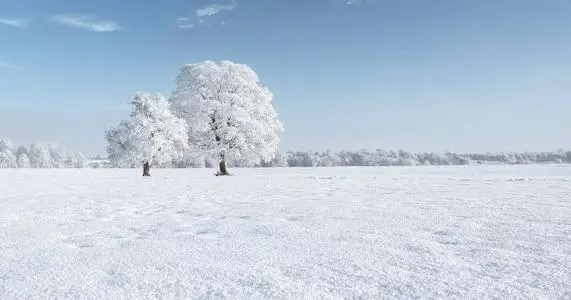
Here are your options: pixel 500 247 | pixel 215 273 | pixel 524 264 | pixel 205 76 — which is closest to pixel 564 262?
pixel 524 264

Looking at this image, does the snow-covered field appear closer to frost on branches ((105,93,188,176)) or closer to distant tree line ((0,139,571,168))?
frost on branches ((105,93,188,176))

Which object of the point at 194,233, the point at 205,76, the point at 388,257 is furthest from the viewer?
the point at 205,76

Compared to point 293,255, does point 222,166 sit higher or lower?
higher

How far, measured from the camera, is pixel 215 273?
14.0 ft

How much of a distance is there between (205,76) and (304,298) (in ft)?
109

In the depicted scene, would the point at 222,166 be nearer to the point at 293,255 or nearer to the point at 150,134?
the point at 150,134

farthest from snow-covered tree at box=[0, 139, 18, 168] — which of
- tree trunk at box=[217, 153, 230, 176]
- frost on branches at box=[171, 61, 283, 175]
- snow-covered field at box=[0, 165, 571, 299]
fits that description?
snow-covered field at box=[0, 165, 571, 299]

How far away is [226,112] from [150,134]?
7.06 meters

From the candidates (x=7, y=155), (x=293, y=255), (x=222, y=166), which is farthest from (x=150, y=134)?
(x=7, y=155)

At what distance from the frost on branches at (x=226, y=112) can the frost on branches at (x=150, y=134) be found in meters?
1.28

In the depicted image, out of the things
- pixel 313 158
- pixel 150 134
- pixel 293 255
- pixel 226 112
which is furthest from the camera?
pixel 313 158

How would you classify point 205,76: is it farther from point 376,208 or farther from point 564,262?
point 564,262

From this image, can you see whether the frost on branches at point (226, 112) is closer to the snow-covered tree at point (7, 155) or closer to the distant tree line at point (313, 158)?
the distant tree line at point (313, 158)

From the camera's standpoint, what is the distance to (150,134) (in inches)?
1406
